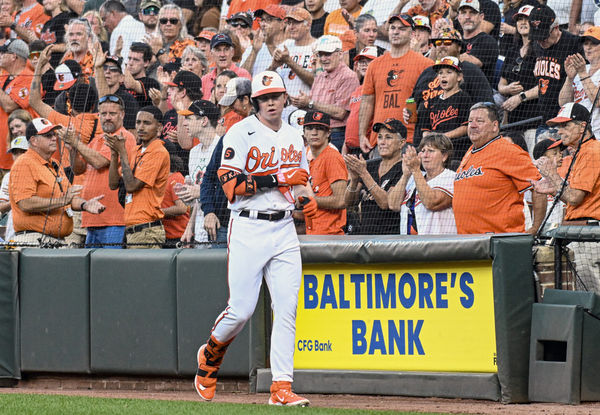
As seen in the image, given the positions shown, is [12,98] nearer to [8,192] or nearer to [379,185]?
[8,192]

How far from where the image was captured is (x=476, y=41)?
1019 cm

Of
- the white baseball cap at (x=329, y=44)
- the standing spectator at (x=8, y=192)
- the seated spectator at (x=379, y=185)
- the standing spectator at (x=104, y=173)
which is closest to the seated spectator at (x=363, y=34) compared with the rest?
the white baseball cap at (x=329, y=44)

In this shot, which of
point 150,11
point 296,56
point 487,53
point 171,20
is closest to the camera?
point 487,53

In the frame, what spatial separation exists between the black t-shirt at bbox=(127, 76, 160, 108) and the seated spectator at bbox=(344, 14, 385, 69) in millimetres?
2479

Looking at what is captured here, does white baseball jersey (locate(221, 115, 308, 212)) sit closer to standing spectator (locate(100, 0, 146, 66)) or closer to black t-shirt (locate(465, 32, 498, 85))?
black t-shirt (locate(465, 32, 498, 85))

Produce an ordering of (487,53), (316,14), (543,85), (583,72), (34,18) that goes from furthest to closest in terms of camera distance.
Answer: (34,18) < (316,14) < (487,53) < (543,85) < (583,72)

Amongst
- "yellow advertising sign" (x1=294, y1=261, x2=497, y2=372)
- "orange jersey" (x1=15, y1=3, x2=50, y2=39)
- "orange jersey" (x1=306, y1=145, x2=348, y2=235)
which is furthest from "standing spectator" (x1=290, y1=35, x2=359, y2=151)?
"orange jersey" (x1=15, y1=3, x2=50, y2=39)

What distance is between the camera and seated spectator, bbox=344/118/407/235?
832 cm

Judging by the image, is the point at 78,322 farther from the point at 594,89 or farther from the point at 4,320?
the point at 594,89

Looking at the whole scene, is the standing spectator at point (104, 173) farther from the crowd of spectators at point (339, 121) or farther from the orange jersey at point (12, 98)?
the orange jersey at point (12, 98)

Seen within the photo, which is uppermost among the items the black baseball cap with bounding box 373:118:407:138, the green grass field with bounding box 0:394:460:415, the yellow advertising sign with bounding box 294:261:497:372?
the black baseball cap with bounding box 373:118:407:138

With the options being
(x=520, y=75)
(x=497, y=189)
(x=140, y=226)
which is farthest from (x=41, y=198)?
(x=520, y=75)

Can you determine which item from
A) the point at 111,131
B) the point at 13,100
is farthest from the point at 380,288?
the point at 13,100

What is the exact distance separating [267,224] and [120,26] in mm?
8706
